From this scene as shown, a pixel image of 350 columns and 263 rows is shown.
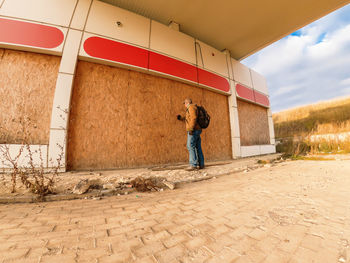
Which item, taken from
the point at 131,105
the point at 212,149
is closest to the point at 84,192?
the point at 131,105

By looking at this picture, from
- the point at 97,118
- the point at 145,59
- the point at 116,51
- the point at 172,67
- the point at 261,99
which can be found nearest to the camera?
the point at 97,118

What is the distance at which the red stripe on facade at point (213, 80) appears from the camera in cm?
545

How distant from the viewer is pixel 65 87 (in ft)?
11.4

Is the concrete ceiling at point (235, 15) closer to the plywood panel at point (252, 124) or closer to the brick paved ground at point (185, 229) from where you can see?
the plywood panel at point (252, 124)

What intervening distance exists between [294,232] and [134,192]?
186 centimetres

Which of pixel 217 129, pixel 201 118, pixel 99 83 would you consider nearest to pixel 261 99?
pixel 217 129

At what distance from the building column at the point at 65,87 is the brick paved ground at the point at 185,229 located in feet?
6.35

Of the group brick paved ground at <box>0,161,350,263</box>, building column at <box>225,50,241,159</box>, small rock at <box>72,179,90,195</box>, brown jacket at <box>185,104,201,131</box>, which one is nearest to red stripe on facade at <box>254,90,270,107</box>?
building column at <box>225,50,241,159</box>

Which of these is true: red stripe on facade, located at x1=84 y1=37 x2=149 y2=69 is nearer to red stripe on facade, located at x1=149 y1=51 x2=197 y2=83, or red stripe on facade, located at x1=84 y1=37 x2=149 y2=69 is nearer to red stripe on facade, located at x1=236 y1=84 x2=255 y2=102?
red stripe on facade, located at x1=149 y1=51 x2=197 y2=83

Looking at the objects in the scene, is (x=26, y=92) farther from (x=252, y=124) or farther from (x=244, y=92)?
(x=252, y=124)

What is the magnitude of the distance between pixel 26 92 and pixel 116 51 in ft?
8.02

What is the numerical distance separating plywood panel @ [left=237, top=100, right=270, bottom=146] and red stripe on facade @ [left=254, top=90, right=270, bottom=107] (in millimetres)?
283

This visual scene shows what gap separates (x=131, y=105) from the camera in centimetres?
427

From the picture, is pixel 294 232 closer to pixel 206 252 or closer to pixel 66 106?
pixel 206 252
